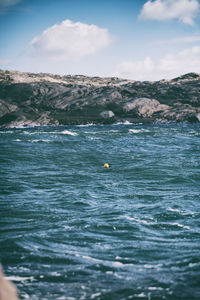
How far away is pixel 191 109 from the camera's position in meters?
71.8

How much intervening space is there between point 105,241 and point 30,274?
3.51m

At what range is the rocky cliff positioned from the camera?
68562mm

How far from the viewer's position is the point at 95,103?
240 ft

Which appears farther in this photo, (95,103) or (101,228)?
(95,103)

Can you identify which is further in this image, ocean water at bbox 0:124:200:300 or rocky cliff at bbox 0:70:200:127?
rocky cliff at bbox 0:70:200:127

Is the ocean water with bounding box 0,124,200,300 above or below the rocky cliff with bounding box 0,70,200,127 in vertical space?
below

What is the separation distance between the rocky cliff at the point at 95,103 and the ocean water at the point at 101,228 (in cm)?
4120

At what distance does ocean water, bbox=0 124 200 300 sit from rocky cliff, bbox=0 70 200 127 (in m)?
41.2

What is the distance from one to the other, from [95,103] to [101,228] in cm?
6178

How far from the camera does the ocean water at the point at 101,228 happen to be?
8.44 m

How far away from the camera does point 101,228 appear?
1298 centimetres

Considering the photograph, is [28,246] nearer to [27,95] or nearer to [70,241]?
[70,241]

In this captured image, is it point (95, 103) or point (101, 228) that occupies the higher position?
point (95, 103)

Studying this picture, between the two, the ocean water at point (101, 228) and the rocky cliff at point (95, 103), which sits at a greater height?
the rocky cliff at point (95, 103)
